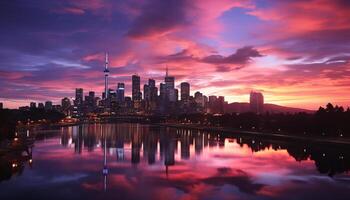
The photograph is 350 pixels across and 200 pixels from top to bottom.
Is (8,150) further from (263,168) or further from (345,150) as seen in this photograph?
(345,150)

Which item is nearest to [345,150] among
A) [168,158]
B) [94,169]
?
[168,158]

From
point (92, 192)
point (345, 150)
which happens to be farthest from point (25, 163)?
point (345, 150)

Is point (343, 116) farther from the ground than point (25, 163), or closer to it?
farther from the ground

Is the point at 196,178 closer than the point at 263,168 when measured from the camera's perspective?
Yes

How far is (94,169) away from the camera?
3731cm

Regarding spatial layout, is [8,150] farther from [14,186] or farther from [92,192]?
[92,192]

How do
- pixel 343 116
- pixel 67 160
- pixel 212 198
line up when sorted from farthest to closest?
1. pixel 343 116
2. pixel 67 160
3. pixel 212 198

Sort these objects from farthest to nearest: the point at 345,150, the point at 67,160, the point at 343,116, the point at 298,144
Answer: the point at 343,116 < the point at 298,144 < the point at 345,150 < the point at 67,160

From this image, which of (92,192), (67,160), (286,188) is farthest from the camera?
(67,160)

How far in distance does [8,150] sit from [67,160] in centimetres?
726

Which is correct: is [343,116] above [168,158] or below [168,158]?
above

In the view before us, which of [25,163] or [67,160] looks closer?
[25,163]

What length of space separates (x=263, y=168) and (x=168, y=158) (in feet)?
38.2

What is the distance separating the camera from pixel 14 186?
2828 cm
